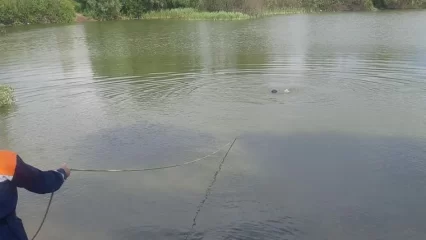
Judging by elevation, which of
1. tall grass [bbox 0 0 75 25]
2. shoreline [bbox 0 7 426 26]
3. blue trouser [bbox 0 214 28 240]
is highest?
tall grass [bbox 0 0 75 25]

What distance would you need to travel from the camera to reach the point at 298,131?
40.9ft

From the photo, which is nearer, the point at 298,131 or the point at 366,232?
the point at 366,232

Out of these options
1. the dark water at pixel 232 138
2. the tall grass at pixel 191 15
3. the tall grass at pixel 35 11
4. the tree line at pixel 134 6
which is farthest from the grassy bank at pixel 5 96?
the tall grass at pixel 35 11

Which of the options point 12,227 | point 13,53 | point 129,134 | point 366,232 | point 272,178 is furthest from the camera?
point 13,53

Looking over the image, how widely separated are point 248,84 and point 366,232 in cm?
1108

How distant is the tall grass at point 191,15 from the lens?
5359cm

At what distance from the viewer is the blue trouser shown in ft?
14.3

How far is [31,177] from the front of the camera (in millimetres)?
4316

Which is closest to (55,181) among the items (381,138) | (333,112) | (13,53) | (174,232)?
(174,232)

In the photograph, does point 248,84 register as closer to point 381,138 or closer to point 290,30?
point 381,138

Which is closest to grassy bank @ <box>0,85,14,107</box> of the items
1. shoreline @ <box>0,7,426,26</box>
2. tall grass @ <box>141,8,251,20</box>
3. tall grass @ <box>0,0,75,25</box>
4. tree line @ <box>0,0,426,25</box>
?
shoreline @ <box>0,7,426,26</box>

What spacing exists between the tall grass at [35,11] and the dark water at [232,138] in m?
40.7

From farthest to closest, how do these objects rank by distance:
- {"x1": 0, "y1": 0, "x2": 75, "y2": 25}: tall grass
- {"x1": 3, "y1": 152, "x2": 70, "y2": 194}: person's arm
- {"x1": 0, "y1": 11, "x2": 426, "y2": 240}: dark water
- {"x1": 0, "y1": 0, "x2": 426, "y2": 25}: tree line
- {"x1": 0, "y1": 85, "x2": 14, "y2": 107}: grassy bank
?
{"x1": 0, "y1": 0, "x2": 426, "y2": 25}: tree line
{"x1": 0, "y1": 0, "x2": 75, "y2": 25}: tall grass
{"x1": 0, "y1": 85, "x2": 14, "y2": 107}: grassy bank
{"x1": 0, "y1": 11, "x2": 426, "y2": 240}: dark water
{"x1": 3, "y1": 152, "x2": 70, "y2": 194}: person's arm

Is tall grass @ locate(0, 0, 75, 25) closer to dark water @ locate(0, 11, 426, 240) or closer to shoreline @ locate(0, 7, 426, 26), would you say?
shoreline @ locate(0, 7, 426, 26)
